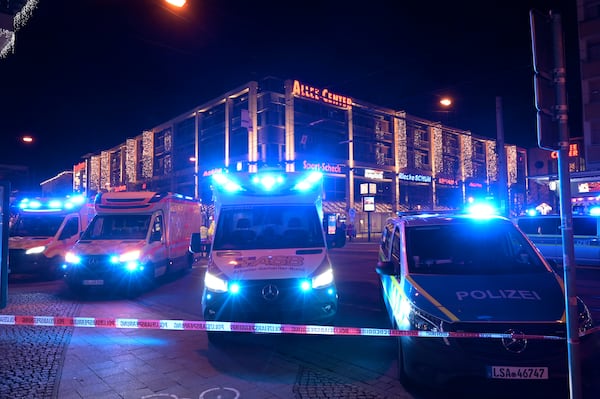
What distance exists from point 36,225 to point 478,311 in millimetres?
14536

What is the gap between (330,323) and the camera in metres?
6.11

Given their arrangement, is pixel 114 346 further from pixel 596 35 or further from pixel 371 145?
pixel 371 145

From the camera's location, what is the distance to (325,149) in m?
39.8

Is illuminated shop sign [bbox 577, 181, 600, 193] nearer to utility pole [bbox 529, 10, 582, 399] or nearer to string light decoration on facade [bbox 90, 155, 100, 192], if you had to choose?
utility pole [bbox 529, 10, 582, 399]

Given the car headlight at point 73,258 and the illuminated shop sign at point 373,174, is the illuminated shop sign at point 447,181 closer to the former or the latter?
the illuminated shop sign at point 373,174

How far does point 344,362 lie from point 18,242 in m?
12.3

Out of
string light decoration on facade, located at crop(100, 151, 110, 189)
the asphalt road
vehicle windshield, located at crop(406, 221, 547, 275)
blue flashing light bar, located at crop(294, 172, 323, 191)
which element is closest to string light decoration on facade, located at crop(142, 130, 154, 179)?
string light decoration on facade, located at crop(100, 151, 110, 189)

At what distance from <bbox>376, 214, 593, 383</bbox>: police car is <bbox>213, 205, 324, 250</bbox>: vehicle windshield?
6.67 ft

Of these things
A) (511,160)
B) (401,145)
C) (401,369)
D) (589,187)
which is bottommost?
(401,369)

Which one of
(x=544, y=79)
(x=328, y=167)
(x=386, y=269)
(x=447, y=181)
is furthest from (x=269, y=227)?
(x=447, y=181)

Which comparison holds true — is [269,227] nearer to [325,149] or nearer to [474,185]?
[325,149]

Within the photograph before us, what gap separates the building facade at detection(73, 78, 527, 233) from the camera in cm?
3675

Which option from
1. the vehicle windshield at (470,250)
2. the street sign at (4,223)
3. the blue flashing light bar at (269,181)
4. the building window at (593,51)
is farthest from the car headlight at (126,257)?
the building window at (593,51)

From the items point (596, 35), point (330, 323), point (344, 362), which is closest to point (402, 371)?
point (344, 362)
